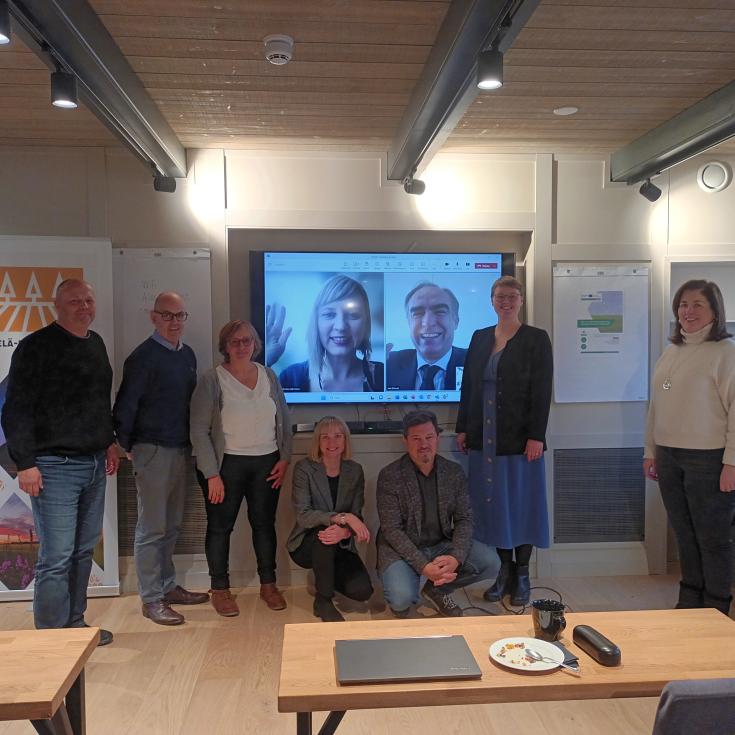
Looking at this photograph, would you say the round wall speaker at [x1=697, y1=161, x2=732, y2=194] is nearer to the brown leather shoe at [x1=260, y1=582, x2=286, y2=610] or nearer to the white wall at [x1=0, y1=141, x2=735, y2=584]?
the white wall at [x1=0, y1=141, x2=735, y2=584]

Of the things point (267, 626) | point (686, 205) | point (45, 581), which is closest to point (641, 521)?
point (686, 205)

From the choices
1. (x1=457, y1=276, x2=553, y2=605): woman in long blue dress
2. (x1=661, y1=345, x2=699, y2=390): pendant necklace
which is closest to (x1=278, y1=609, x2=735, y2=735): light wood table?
(x1=661, y1=345, x2=699, y2=390): pendant necklace

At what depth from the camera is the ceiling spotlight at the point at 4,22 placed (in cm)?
175

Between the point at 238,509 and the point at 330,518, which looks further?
the point at 238,509

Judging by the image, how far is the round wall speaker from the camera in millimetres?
3736

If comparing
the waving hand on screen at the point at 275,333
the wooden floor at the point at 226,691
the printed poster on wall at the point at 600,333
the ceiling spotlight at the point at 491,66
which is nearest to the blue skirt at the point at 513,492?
the wooden floor at the point at 226,691

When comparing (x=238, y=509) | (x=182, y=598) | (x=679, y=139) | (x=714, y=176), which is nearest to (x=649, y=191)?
(x=714, y=176)

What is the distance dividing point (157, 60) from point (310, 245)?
153 centimetres

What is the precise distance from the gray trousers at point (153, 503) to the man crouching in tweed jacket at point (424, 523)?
1.01m

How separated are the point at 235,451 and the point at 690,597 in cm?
221

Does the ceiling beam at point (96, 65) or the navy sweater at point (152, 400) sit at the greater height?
the ceiling beam at point (96, 65)

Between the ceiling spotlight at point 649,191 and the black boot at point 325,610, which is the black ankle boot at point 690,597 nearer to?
the black boot at point 325,610

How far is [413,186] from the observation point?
3.59 meters

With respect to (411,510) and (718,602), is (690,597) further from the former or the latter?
(411,510)
